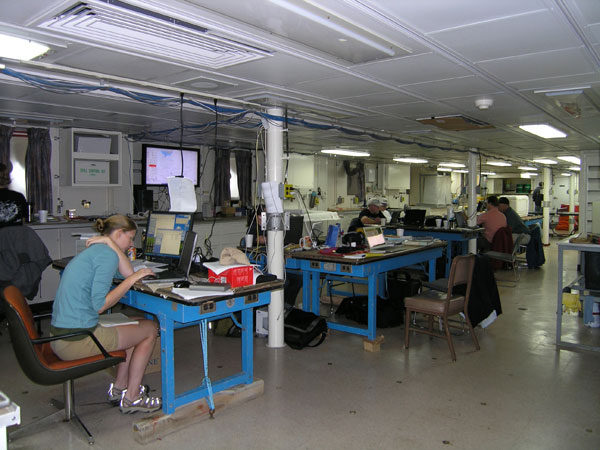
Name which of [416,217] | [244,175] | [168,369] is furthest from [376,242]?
[244,175]

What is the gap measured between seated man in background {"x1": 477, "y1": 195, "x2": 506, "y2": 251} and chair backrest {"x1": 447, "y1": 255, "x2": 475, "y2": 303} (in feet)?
14.5

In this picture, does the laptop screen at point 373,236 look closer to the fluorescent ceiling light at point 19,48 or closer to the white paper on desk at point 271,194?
the white paper on desk at point 271,194

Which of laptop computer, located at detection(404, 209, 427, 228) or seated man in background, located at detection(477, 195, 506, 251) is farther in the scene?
seated man in background, located at detection(477, 195, 506, 251)

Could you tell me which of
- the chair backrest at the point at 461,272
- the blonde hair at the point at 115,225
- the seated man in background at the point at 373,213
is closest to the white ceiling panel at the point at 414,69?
the chair backrest at the point at 461,272

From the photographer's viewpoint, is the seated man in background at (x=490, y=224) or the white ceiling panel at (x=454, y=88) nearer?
the white ceiling panel at (x=454, y=88)

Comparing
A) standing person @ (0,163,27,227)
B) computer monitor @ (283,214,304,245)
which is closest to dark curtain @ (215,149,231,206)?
computer monitor @ (283,214,304,245)

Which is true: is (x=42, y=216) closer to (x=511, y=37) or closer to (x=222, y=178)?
(x=222, y=178)

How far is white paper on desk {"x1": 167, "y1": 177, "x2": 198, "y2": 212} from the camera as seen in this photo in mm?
3738

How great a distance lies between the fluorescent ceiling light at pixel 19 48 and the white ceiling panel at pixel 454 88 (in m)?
2.66

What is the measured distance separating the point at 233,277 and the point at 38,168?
14.6 ft

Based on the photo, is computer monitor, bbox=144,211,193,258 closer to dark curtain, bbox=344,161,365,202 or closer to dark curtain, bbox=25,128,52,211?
dark curtain, bbox=25,128,52,211

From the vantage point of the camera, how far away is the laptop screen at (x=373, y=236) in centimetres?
485

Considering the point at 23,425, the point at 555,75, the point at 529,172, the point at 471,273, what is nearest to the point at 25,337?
the point at 23,425

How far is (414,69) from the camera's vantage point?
335 centimetres
